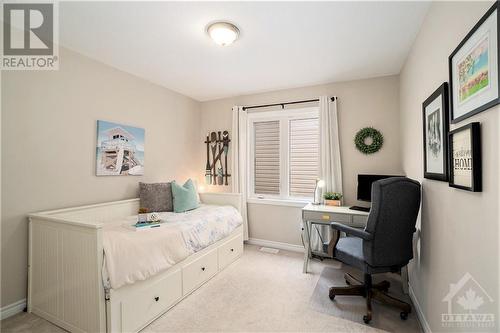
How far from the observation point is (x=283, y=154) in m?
3.75

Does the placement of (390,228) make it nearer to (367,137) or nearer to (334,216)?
(334,216)

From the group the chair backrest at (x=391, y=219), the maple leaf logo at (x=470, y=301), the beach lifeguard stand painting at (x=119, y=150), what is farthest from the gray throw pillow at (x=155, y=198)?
the maple leaf logo at (x=470, y=301)

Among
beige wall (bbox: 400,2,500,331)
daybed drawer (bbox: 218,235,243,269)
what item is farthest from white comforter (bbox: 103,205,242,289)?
beige wall (bbox: 400,2,500,331)

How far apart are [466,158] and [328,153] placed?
210 centimetres

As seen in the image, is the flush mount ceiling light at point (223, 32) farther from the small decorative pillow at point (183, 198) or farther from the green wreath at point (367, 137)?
the green wreath at point (367, 137)

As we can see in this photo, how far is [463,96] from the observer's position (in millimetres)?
1224

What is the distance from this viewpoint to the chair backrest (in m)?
1.82

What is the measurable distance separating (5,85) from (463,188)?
11.0 ft

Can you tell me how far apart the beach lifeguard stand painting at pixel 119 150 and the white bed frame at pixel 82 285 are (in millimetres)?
557

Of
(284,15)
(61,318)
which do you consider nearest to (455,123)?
(284,15)

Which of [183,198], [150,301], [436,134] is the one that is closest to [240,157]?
[183,198]

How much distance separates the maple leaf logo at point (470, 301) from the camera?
111 cm

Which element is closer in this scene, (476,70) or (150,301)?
(476,70)

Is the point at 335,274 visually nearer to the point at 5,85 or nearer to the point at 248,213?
the point at 248,213
